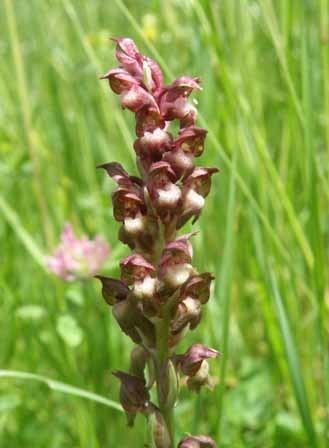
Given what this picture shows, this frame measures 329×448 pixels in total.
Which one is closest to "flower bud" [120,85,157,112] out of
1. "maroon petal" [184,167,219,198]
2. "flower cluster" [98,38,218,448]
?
"flower cluster" [98,38,218,448]

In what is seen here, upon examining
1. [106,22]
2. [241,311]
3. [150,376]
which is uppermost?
[106,22]

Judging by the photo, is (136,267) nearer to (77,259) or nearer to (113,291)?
(113,291)

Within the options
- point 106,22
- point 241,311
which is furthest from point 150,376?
point 106,22

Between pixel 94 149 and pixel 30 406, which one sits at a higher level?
pixel 94 149

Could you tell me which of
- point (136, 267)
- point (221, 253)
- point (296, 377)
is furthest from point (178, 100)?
point (221, 253)

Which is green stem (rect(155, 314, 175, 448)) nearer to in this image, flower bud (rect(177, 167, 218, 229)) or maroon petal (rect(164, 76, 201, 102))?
flower bud (rect(177, 167, 218, 229))

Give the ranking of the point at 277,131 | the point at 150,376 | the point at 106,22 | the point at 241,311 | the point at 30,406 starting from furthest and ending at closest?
the point at 106,22
the point at 277,131
the point at 241,311
the point at 30,406
the point at 150,376

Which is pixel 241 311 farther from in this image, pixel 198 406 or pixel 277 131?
pixel 198 406
